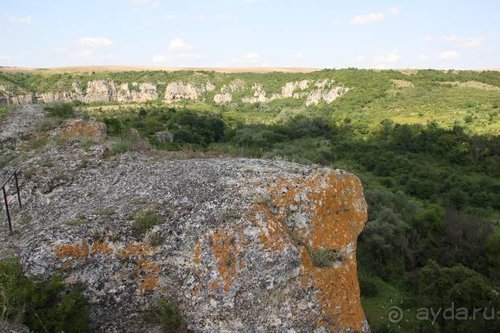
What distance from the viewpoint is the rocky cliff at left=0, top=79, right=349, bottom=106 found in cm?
13255

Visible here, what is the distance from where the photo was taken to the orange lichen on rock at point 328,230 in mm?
7875

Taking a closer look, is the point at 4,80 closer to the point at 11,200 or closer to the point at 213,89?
the point at 213,89

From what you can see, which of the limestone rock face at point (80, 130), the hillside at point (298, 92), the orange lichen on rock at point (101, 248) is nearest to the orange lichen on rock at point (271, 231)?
the orange lichen on rock at point (101, 248)

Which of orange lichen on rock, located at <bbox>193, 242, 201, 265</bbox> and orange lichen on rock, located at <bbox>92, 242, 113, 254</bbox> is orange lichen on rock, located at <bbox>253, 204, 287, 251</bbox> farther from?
orange lichen on rock, located at <bbox>92, 242, 113, 254</bbox>

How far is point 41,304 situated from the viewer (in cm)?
698

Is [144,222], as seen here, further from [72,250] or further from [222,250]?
[222,250]

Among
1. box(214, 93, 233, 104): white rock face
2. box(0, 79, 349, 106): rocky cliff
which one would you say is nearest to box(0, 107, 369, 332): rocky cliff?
box(0, 79, 349, 106): rocky cliff

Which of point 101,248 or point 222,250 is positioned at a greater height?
point 222,250

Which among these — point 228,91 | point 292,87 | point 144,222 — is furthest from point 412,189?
point 228,91

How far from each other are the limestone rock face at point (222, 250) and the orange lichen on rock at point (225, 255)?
0.06 feet

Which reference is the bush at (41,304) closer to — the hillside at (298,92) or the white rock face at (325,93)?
the hillside at (298,92)

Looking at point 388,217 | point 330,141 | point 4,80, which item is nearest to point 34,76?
point 4,80

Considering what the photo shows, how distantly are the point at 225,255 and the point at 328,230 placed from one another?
2206 mm

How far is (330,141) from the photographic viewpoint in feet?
242
